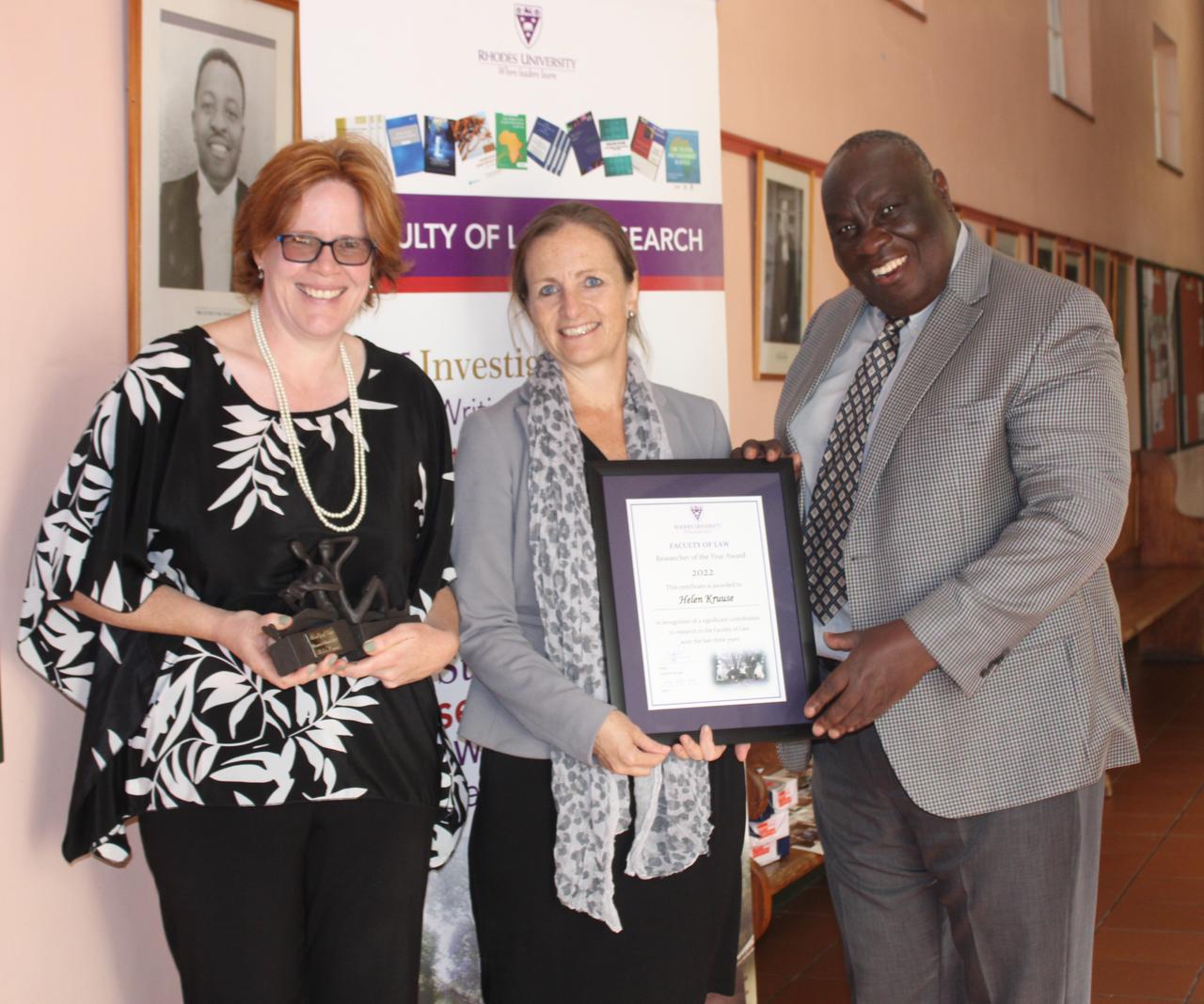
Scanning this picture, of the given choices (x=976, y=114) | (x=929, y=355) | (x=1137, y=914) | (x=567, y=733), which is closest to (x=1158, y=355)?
(x=976, y=114)

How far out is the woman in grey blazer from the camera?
7.11 feet

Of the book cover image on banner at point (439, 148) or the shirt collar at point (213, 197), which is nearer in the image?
the shirt collar at point (213, 197)

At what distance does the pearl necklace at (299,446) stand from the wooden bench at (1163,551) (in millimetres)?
6779

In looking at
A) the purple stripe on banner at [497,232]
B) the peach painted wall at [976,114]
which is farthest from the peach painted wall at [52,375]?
the peach painted wall at [976,114]

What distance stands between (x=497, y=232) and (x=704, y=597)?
115 cm

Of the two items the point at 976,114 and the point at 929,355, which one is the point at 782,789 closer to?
the point at 929,355

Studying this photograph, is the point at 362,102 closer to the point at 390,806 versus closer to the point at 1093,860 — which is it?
the point at 390,806

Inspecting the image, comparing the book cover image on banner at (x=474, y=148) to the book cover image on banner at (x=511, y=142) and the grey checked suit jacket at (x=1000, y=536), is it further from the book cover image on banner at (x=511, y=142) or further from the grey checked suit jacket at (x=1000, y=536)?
the grey checked suit jacket at (x=1000, y=536)

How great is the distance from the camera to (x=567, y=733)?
82.0 inches

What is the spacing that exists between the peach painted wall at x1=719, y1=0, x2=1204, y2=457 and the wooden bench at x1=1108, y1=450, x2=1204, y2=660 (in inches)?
49.6

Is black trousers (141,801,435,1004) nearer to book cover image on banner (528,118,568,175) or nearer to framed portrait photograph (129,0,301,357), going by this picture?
framed portrait photograph (129,0,301,357)

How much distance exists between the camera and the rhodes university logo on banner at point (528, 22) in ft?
9.61

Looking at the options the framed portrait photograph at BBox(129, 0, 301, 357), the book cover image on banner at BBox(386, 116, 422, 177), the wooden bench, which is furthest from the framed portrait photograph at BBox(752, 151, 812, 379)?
the wooden bench

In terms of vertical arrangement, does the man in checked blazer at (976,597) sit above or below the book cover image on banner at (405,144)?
below
